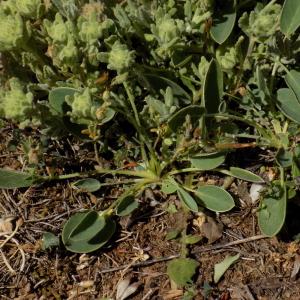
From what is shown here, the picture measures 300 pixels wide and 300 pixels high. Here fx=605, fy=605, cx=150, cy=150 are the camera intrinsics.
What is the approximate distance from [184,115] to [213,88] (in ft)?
0.48

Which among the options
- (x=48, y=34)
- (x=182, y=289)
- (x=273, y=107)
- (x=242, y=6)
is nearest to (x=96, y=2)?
(x=48, y=34)

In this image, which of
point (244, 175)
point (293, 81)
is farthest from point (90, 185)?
point (293, 81)

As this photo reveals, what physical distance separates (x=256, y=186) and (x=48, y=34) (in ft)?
2.97

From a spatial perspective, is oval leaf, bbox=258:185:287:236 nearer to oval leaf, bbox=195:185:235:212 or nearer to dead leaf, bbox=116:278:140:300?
oval leaf, bbox=195:185:235:212

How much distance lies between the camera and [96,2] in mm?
2041

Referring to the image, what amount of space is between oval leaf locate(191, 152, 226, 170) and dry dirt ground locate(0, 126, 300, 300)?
222 millimetres

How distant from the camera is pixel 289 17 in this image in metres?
1.96

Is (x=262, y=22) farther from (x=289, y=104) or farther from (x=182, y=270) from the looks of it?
(x=182, y=270)

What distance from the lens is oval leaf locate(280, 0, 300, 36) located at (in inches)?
76.7

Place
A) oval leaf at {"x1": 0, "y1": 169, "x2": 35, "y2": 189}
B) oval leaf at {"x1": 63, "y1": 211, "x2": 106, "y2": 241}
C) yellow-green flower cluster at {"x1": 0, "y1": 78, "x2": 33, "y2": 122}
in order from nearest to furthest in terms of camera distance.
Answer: yellow-green flower cluster at {"x1": 0, "y1": 78, "x2": 33, "y2": 122} → oval leaf at {"x1": 63, "y1": 211, "x2": 106, "y2": 241} → oval leaf at {"x1": 0, "y1": 169, "x2": 35, "y2": 189}

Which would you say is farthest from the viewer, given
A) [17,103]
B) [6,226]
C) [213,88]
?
[6,226]

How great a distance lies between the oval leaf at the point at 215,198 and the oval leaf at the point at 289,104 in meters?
0.34

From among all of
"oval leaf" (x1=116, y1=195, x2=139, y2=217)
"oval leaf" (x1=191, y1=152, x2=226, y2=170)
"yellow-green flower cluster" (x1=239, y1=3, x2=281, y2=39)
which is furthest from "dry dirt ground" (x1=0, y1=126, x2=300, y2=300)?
"yellow-green flower cluster" (x1=239, y1=3, x2=281, y2=39)

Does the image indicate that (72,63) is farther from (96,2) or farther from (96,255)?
(96,255)
